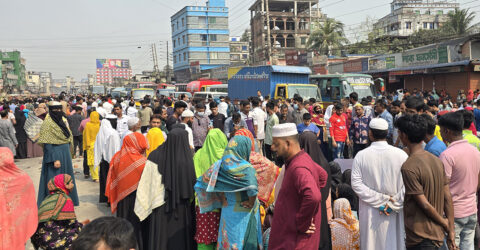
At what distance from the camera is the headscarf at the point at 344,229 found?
370 centimetres

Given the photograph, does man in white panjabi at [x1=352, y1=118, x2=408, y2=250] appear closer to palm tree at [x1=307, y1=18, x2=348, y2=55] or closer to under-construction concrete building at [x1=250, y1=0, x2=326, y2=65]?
palm tree at [x1=307, y1=18, x2=348, y2=55]

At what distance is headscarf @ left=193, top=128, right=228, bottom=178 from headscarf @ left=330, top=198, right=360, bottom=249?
158 centimetres

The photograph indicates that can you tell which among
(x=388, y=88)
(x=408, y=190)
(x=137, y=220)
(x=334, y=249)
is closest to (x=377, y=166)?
(x=408, y=190)

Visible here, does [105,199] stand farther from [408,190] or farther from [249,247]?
[408,190]

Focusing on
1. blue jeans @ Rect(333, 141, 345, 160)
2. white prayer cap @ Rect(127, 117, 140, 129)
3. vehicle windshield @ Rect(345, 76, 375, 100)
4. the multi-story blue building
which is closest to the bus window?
vehicle windshield @ Rect(345, 76, 375, 100)

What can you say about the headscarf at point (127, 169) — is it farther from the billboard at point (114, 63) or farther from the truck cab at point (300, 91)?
the billboard at point (114, 63)

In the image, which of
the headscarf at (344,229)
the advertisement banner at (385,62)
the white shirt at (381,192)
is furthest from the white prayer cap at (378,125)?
the advertisement banner at (385,62)

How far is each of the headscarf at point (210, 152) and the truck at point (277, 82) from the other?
1099 centimetres

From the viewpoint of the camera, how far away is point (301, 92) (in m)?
16.3

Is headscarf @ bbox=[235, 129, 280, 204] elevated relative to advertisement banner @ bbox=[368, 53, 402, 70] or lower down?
lower down

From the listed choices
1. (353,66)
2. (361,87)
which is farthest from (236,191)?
(353,66)

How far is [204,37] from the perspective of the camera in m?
71.6

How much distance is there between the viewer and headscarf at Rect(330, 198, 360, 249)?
3.70 m

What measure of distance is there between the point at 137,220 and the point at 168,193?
0.63 meters
